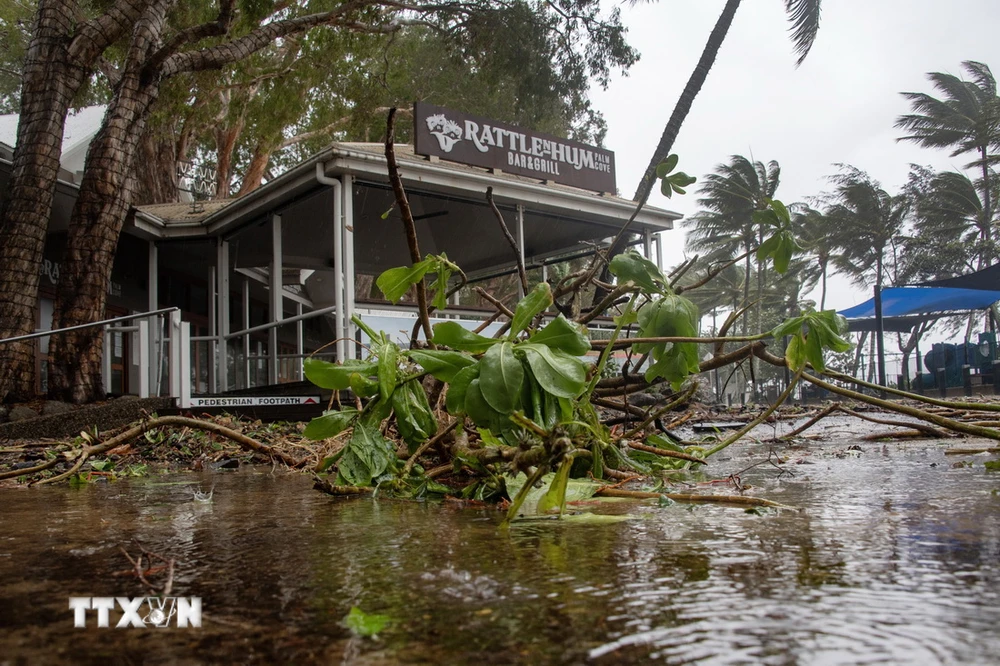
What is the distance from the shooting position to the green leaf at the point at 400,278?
190 cm

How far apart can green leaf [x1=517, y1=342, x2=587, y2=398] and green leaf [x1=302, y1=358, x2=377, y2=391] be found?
542mm

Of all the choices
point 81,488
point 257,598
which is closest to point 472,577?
point 257,598

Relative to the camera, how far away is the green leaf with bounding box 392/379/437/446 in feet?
6.21

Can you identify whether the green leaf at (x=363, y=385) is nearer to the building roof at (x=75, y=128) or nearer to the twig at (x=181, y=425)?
the twig at (x=181, y=425)

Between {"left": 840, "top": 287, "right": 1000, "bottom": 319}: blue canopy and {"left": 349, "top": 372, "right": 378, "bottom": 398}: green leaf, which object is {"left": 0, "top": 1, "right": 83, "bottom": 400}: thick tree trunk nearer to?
{"left": 349, "top": 372, "right": 378, "bottom": 398}: green leaf

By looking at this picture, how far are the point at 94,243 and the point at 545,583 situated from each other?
8951 mm

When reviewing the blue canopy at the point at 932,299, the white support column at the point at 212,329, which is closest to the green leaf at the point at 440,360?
the white support column at the point at 212,329

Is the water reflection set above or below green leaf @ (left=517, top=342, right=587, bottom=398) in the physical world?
below

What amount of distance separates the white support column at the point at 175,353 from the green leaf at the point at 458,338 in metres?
6.58

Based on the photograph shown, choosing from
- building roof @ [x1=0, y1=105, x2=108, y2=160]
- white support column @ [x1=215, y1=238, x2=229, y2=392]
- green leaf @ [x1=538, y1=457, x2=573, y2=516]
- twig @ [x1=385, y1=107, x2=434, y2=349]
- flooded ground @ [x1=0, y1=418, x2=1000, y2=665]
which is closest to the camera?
flooded ground @ [x1=0, y1=418, x2=1000, y2=665]

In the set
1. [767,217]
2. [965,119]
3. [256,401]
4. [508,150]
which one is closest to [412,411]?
[767,217]

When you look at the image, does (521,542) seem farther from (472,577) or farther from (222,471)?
(222,471)

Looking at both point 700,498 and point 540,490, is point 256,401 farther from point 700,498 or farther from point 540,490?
point 700,498

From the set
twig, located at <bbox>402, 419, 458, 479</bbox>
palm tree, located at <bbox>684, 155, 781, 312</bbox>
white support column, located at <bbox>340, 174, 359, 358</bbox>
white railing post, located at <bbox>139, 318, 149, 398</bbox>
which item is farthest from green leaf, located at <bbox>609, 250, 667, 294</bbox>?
palm tree, located at <bbox>684, 155, 781, 312</bbox>
